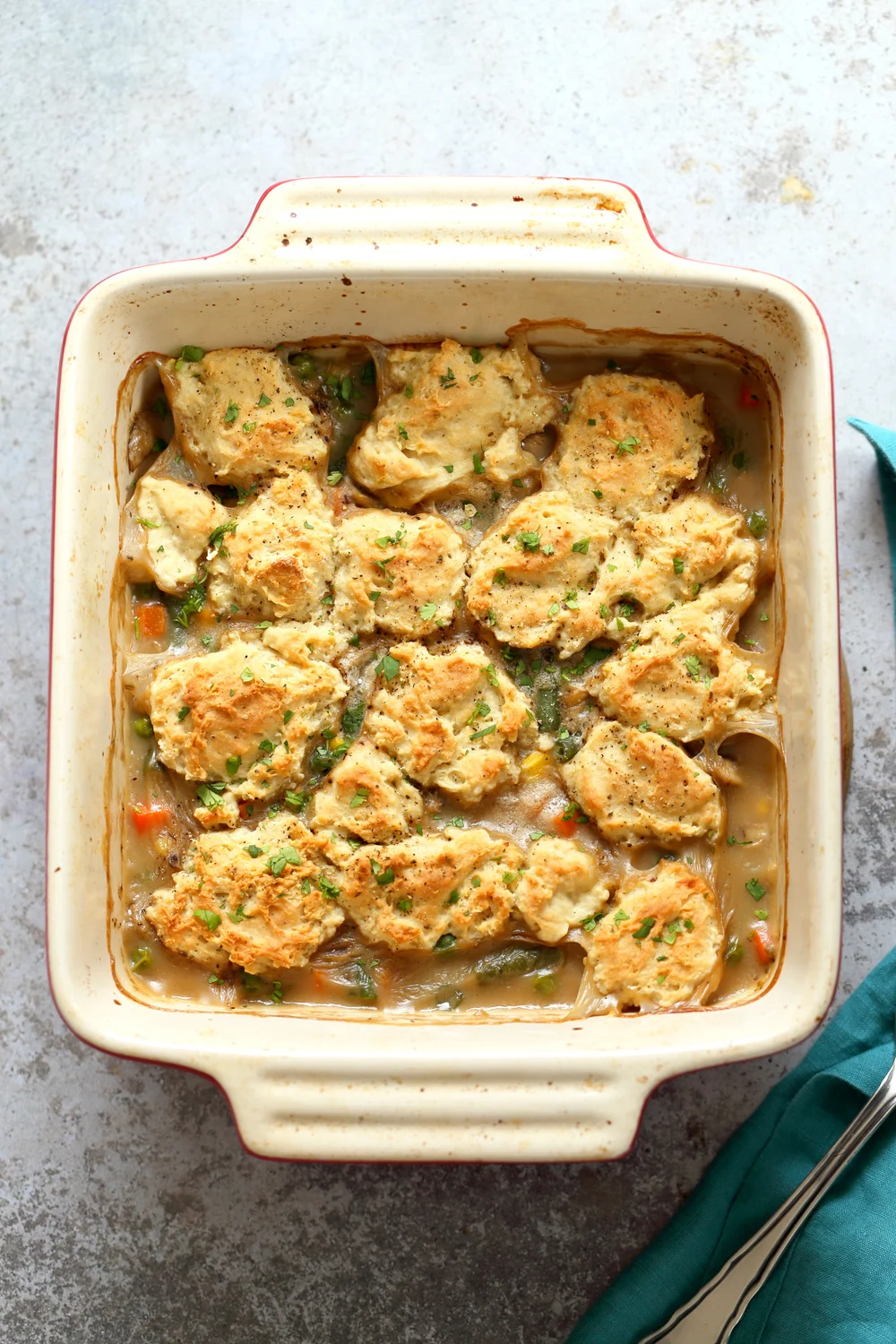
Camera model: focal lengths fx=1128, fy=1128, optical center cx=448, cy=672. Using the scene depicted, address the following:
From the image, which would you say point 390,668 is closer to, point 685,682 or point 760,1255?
point 685,682

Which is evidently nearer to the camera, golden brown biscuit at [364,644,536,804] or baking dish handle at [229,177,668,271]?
baking dish handle at [229,177,668,271]

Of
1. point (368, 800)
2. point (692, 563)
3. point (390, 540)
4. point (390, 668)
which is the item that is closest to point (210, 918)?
point (368, 800)

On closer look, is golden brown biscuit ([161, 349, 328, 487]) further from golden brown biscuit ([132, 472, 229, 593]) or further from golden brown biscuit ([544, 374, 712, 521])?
golden brown biscuit ([544, 374, 712, 521])

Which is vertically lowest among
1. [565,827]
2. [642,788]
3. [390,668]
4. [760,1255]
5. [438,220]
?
[760,1255]

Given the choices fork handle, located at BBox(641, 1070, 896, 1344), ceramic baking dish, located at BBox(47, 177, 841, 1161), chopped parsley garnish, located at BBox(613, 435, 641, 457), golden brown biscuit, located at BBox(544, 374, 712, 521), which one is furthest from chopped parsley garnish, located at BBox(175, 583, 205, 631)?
fork handle, located at BBox(641, 1070, 896, 1344)

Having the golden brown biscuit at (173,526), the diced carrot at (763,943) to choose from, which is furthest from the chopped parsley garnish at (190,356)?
the diced carrot at (763,943)


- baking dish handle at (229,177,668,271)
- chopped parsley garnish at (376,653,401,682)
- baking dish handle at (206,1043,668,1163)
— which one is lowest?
baking dish handle at (206,1043,668,1163)

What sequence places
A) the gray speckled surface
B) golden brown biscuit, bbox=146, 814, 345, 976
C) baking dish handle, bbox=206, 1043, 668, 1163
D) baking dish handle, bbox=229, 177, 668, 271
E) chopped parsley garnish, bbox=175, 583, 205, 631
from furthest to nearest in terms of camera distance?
the gray speckled surface → chopped parsley garnish, bbox=175, 583, 205, 631 → golden brown biscuit, bbox=146, 814, 345, 976 → baking dish handle, bbox=229, 177, 668, 271 → baking dish handle, bbox=206, 1043, 668, 1163
